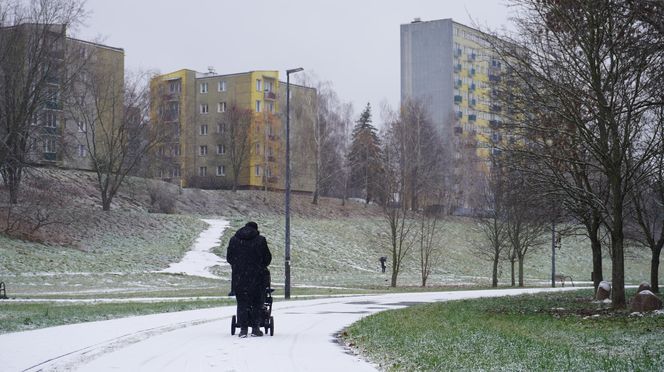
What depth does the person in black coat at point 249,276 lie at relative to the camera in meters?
16.4

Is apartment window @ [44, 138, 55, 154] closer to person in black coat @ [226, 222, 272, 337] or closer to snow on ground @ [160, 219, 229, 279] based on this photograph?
snow on ground @ [160, 219, 229, 279]

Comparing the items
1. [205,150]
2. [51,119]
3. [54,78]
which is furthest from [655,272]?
[205,150]

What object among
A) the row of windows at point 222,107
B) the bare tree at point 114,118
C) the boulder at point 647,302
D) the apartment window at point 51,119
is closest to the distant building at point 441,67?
the row of windows at point 222,107

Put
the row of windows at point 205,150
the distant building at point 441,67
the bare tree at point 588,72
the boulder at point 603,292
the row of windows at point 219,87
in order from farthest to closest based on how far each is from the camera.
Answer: the distant building at point 441,67, the row of windows at point 219,87, the row of windows at point 205,150, the boulder at point 603,292, the bare tree at point 588,72

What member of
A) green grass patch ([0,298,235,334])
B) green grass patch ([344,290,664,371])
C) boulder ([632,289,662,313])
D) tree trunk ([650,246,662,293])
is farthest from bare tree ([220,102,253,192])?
boulder ([632,289,662,313])

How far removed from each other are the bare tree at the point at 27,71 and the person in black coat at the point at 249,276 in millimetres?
37622

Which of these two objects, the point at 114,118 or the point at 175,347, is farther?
the point at 114,118

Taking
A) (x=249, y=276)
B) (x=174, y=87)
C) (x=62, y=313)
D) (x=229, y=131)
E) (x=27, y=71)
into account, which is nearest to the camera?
(x=249, y=276)

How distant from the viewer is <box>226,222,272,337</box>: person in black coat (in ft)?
53.8

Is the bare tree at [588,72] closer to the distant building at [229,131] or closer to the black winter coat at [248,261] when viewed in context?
the black winter coat at [248,261]

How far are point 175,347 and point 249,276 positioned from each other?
2.46 m

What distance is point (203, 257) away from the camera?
58719 mm

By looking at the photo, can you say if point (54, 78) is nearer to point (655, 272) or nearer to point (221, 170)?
point (221, 170)

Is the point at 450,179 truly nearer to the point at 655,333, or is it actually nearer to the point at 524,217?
the point at 524,217
